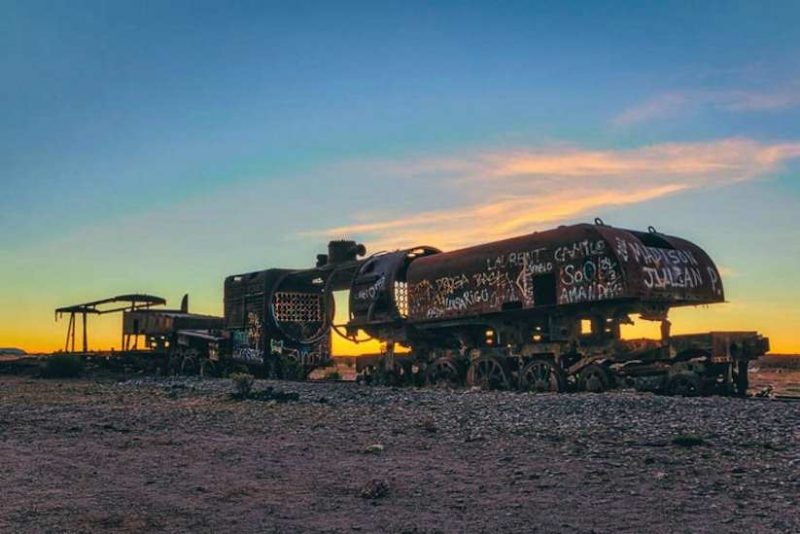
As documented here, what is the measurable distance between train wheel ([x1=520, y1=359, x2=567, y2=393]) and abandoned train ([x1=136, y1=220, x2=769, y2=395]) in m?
0.03

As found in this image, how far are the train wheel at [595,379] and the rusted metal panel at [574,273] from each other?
1599mm

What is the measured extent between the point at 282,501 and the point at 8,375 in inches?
1487

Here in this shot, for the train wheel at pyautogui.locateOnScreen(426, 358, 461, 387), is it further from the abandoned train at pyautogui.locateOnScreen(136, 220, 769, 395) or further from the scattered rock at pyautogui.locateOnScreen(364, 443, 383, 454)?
the scattered rock at pyautogui.locateOnScreen(364, 443, 383, 454)

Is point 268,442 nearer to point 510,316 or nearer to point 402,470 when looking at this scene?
point 402,470

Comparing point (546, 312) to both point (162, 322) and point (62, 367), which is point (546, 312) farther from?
point (62, 367)

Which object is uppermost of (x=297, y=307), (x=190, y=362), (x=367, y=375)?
(x=297, y=307)

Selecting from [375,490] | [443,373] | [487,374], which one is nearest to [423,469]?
[375,490]

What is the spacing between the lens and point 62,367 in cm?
3678

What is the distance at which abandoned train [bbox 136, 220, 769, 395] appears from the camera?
16.9m

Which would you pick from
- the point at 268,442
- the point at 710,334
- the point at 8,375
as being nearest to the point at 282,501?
the point at 268,442

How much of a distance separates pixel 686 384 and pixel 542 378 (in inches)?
151

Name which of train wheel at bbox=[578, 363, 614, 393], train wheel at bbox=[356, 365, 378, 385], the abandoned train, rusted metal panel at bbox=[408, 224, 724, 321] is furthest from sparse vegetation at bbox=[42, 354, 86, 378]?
train wheel at bbox=[578, 363, 614, 393]

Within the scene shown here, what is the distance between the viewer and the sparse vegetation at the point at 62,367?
36562mm

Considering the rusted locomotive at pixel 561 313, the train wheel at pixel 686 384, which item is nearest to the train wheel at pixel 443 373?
the rusted locomotive at pixel 561 313
